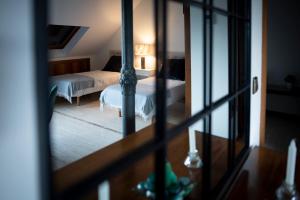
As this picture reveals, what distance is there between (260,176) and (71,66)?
19.7ft

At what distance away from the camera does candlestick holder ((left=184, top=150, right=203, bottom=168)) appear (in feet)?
4.14

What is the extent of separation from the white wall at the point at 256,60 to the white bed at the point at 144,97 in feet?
6.81

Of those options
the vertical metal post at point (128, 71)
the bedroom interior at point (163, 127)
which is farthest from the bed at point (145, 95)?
the vertical metal post at point (128, 71)

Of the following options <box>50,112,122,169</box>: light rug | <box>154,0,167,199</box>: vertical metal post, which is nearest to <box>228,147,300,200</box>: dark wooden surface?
<box>154,0,167,199</box>: vertical metal post

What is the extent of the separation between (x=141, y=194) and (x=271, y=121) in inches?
143

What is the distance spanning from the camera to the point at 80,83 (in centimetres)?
513

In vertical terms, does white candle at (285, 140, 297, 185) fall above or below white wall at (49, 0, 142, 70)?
below

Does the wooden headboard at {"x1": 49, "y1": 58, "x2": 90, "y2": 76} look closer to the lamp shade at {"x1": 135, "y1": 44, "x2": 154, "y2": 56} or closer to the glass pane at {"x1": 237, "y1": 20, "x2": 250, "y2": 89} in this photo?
the lamp shade at {"x1": 135, "y1": 44, "x2": 154, "y2": 56}

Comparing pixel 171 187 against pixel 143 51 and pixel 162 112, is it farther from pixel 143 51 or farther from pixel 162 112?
pixel 143 51

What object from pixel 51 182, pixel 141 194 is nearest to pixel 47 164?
pixel 51 182

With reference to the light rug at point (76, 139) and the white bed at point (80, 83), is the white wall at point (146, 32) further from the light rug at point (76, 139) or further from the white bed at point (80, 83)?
the light rug at point (76, 139)

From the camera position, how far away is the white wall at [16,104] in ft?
3.19

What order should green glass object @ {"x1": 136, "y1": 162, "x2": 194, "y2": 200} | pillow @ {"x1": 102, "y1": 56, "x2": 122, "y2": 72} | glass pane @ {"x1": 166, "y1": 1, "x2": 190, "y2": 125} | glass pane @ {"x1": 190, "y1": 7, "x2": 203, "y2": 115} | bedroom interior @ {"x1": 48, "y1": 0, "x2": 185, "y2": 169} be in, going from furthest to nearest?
pillow @ {"x1": 102, "y1": 56, "x2": 122, "y2": 72}
glass pane @ {"x1": 166, "y1": 1, "x2": 190, "y2": 125}
bedroom interior @ {"x1": 48, "y1": 0, "x2": 185, "y2": 169}
glass pane @ {"x1": 190, "y1": 7, "x2": 203, "y2": 115}
green glass object @ {"x1": 136, "y1": 162, "x2": 194, "y2": 200}

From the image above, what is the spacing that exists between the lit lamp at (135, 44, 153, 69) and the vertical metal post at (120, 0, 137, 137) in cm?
394
